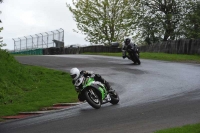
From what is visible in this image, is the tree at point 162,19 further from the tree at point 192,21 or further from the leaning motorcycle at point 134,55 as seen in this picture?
the leaning motorcycle at point 134,55

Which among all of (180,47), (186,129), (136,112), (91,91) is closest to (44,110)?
(91,91)

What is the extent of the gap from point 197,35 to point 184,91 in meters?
38.6

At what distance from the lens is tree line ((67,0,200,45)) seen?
5809cm

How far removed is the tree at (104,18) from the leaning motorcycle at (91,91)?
52.5 meters

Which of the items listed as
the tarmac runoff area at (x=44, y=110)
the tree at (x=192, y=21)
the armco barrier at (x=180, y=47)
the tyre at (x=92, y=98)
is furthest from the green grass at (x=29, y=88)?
the tree at (x=192, y=21)

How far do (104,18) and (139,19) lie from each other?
812 cm

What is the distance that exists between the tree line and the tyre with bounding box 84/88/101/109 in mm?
41207

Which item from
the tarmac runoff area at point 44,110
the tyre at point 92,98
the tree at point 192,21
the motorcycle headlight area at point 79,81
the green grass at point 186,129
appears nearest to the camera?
the green grass at point 186,129

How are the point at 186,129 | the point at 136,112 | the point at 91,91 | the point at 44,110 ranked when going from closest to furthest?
1. the point at 186,129
2. the point at 136,112
3. the point at 91,91
4. the point at 44,110

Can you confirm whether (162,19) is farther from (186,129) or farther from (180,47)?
(186,129)

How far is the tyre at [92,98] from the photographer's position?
14.3m

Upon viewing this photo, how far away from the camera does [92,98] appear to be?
1446 centimetres

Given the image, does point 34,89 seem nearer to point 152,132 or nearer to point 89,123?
point 89,123

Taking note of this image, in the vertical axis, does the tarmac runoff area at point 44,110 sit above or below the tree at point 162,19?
below
